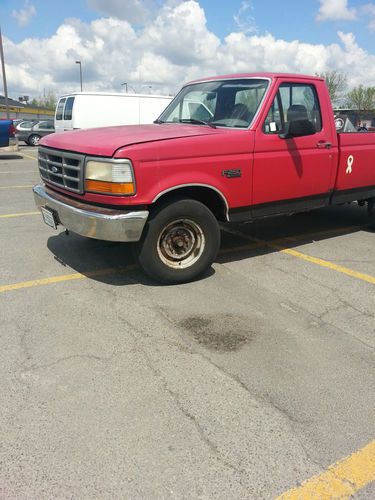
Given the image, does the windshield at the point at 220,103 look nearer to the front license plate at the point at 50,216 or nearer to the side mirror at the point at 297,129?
the side mirror at the point at 297,129

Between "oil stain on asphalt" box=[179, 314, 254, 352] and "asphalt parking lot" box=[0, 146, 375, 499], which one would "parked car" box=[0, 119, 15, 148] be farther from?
"oil stain on asphalt" box=[179, 314, 254, 352]

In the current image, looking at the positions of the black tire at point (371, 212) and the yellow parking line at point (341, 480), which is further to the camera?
the black tire at point (371, 212)

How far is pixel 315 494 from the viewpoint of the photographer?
2.06 metres

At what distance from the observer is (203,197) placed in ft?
15.0

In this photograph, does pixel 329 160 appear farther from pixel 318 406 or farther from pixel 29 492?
pixel 29 492

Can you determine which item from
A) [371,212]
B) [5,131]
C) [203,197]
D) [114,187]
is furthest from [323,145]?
[5,131]

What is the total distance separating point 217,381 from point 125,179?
1.88 metres

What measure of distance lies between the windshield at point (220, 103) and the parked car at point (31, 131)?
20.9 metres

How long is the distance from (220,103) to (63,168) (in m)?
1.99

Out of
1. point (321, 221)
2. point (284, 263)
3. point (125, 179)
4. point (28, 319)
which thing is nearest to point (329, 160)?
point (284, 263)

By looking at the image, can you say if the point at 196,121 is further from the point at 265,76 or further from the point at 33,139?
the point at 33,139

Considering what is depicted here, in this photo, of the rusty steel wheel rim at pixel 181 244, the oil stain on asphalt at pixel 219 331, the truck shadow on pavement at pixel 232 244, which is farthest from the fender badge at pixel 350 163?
the oil stain on asphalt at pixel 219 331

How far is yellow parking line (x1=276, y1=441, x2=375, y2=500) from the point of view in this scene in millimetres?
2055

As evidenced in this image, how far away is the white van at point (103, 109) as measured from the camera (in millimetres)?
14656
